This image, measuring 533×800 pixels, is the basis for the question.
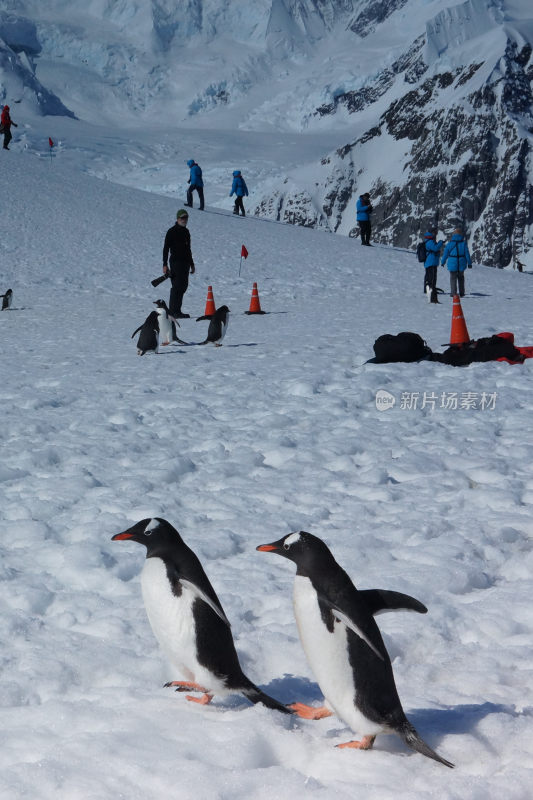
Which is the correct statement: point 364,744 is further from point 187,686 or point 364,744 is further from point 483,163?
point 483,163

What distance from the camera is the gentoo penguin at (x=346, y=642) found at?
2.65m

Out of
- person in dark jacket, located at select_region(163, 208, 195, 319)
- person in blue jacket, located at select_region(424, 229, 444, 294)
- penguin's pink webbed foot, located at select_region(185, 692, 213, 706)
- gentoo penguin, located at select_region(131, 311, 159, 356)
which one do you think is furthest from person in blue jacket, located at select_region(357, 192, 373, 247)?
penguin's pink webbed foot, located at select_region(185, 692, 213, 706)

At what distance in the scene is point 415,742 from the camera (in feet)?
8.46

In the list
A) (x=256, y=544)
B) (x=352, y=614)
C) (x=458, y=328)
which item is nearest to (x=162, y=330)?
(x=458, y=328)

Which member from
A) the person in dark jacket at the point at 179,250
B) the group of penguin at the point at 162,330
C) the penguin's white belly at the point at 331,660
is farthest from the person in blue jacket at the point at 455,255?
the penguin's white belly at the point at 331,660

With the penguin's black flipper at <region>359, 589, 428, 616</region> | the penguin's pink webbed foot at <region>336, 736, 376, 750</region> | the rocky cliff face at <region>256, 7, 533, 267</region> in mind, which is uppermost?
the rocky cliff face at <region>256, 7, 533, 267</region>

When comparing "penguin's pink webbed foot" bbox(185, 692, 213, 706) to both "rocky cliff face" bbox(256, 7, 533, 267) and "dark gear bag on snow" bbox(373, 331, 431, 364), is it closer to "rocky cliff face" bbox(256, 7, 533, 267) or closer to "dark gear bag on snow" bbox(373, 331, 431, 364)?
"dark gear bag on snow" bbox(373, 331, 431, 364)

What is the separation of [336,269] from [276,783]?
60.9 feet

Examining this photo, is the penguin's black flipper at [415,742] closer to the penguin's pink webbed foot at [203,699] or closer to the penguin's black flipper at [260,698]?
the penguin's black flipper at [260,698]

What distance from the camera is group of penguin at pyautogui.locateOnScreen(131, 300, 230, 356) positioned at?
10.8 meters

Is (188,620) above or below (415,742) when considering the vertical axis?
above

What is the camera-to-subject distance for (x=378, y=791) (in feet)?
8.00

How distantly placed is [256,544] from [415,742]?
2093mm

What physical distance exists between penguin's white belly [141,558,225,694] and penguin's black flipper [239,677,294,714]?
81 mm
